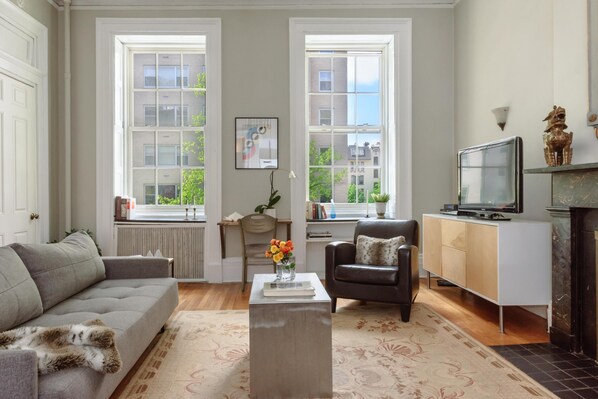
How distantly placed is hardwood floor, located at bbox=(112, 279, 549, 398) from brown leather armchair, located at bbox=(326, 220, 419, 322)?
1.42 feet

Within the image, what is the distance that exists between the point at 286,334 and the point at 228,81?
3.78 meters

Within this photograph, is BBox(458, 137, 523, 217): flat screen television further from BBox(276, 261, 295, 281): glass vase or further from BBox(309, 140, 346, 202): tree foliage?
BBox(276, 261, 295, 281): glass vase

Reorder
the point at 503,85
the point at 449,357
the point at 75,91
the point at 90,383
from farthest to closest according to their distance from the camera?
the point at 75,91
the point at 503,85
the point at 449,357
the point at 90,383

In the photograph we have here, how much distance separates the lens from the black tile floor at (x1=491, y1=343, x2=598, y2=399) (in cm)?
236

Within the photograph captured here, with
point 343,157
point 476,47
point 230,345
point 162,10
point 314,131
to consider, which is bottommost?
point 230,345

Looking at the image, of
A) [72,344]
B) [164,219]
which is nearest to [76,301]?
[72,344]

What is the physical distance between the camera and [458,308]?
4.04 m

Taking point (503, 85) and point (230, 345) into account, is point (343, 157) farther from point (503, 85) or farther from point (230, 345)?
point (230, 345)

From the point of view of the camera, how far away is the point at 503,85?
165 inches

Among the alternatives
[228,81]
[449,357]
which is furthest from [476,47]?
[449,357]

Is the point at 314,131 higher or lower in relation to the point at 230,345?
higher

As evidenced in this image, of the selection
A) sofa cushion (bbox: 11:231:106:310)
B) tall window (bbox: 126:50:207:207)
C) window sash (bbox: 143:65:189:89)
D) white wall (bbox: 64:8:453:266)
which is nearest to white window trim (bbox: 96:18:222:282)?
white wall (bbox: 64:8:453:266)

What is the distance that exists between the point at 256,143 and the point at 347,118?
1.34 meters

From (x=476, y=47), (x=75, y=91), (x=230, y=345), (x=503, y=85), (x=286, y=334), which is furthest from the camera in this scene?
(x=75, y=91)
